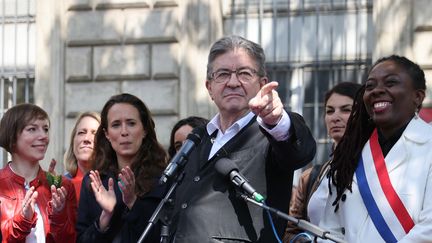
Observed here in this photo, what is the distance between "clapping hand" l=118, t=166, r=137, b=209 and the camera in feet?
18.3

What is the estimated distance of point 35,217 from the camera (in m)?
6.40

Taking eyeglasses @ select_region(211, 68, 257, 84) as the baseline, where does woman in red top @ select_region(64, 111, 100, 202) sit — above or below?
below

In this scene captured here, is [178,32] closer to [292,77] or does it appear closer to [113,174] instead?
[292,77]

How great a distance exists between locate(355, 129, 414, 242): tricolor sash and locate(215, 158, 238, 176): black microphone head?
589 mm

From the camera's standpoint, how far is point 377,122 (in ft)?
16.0

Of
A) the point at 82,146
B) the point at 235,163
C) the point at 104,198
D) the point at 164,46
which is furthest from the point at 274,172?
the point at 164,46

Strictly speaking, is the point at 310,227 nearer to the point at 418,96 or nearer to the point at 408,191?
the point at 408,191

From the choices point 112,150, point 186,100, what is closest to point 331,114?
point 112,150

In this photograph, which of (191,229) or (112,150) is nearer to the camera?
(191,229)

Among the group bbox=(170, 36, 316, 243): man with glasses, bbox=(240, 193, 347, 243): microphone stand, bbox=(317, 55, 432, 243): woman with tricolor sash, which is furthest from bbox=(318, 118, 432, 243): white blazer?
bbox=(240, 193, 347, 243): microphone stand

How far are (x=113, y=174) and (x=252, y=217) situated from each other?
164 cm

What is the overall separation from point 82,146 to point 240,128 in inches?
118

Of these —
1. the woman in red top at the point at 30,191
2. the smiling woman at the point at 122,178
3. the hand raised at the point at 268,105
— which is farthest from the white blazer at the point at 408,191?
the woman in red top at the point at 30,191

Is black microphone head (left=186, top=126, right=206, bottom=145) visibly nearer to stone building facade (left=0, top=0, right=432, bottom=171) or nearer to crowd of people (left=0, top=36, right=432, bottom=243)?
crowd of people (left=0, top=36, right=432, bottom=243)
